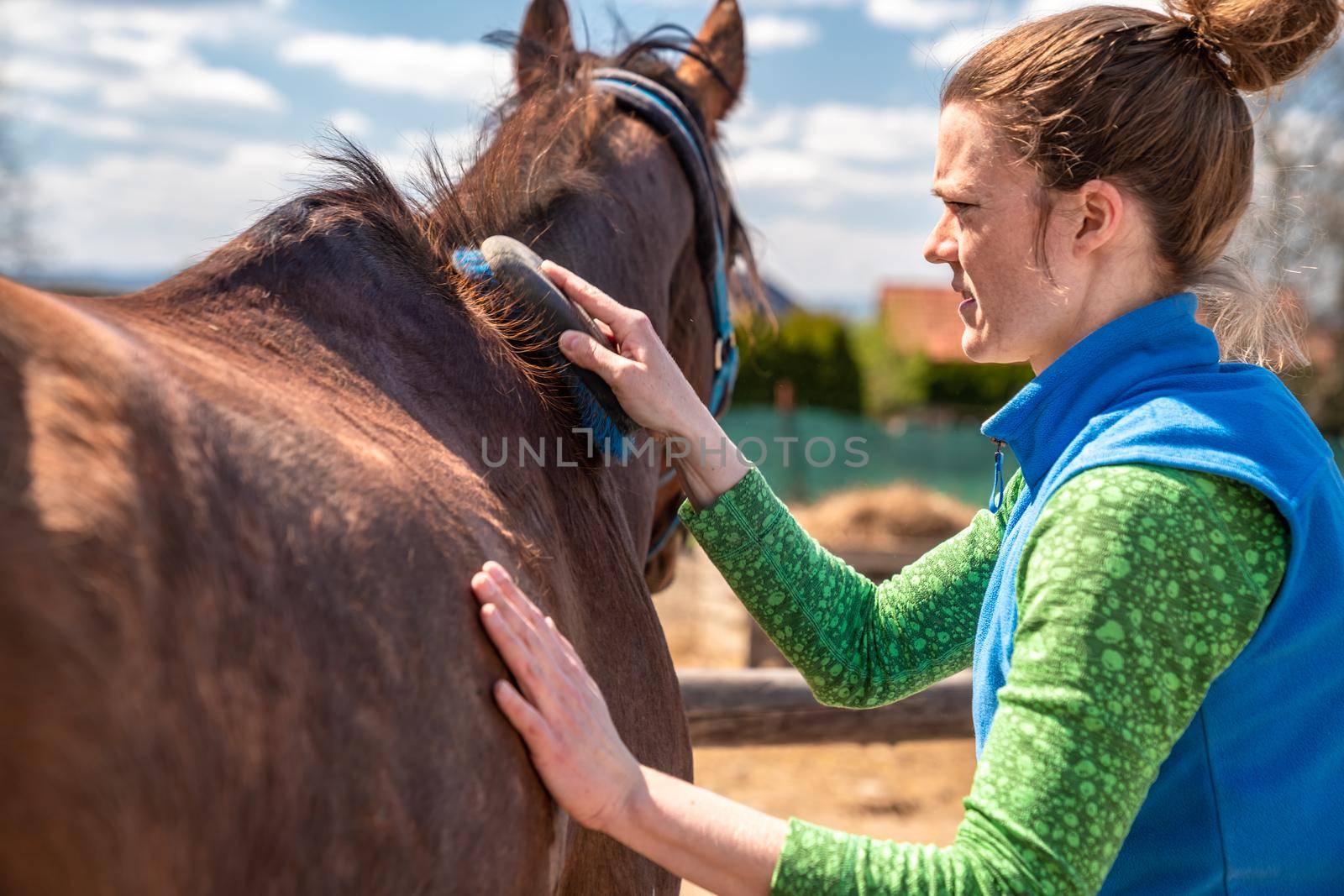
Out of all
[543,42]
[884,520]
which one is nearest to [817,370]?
[884,520]

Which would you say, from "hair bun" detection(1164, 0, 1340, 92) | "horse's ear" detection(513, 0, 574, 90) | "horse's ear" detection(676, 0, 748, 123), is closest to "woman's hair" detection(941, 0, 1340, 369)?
"hair bun" detection(1164, 0, 1340, 92)

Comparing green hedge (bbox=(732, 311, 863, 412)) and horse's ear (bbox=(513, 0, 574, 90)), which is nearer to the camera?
horse's ear (bbox=(513, 0, 574, 90))

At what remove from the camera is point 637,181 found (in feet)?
7.07

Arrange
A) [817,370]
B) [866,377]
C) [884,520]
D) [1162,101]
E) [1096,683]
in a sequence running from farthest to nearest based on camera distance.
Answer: [866,377] < [817,370] < [884,520] < [1162,101] < [1096,683]

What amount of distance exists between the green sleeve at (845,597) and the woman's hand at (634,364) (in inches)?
6.1

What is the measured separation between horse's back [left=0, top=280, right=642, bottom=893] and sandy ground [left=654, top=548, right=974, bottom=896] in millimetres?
3542

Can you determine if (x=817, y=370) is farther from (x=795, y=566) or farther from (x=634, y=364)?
(x=634, y=364)

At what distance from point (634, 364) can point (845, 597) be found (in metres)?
0.54

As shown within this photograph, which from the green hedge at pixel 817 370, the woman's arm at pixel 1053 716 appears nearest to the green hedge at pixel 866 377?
the green hedge at pixel 817 370

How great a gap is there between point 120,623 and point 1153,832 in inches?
43.4

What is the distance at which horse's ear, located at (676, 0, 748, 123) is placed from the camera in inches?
105

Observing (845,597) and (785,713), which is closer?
(845,597)

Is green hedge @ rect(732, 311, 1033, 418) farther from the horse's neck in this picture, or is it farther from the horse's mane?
the horse's neck

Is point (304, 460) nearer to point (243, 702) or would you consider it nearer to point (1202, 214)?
point (243, 702)
